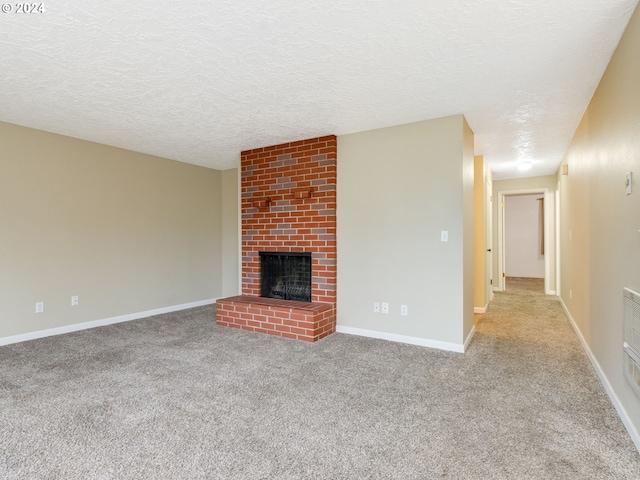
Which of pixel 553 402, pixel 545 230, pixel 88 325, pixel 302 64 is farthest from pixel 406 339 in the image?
pixel 545 230

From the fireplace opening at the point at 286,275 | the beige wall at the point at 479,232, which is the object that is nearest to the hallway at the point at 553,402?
the beige wall at the point at 479,232

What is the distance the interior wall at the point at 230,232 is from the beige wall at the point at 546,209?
482 cm

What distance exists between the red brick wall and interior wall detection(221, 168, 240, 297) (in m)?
1.16

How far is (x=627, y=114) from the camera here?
6.48 ft

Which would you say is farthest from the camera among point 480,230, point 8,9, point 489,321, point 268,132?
point 480,230

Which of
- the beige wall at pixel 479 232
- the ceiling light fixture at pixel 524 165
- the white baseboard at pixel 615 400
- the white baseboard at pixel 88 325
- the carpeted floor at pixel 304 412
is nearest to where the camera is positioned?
the carpeted floor at pixel 304 412

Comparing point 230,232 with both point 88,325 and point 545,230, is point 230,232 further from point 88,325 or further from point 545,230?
point 545,230

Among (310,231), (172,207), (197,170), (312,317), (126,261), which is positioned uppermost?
(197,170)

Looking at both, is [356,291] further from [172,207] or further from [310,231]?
[172,207]

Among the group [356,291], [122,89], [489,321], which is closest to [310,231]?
[356,291]

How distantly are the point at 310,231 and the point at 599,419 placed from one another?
2951 mm

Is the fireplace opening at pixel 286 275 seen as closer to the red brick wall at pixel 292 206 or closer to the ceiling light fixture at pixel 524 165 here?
the red brick wall at pixel 292 206

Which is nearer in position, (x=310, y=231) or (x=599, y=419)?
(x=599, y=419)

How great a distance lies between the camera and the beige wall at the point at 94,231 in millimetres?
3594
